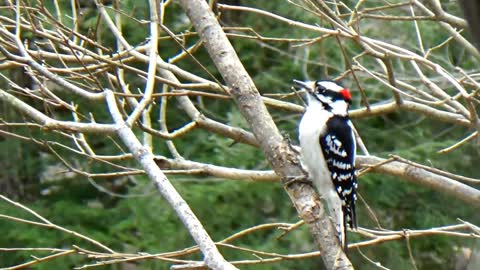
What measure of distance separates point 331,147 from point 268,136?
146cm

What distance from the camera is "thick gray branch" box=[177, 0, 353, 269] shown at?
339 cm

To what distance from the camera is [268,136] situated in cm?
340

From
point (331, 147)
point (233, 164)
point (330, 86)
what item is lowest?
point (233, 164)

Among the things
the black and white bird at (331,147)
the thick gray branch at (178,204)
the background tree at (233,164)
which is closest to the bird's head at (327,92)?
the black and white bird at (331,147)

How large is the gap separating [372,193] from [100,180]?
2.49 meters

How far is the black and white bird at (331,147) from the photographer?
4766 millimetres

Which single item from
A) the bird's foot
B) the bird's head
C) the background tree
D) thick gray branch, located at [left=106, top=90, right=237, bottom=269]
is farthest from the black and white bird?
the background tree

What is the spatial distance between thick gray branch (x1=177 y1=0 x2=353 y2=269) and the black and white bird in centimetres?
124

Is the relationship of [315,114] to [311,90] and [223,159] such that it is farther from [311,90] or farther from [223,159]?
[223,159]

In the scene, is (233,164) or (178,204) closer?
(178,204)

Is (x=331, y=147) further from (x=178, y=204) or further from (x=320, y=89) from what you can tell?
(x=178, y=204)

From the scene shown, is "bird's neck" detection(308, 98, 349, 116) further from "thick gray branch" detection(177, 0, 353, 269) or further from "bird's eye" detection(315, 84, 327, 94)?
"thick gray branch" detection(177, 0, 353, 269)

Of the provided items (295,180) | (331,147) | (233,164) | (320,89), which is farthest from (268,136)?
(233,164)

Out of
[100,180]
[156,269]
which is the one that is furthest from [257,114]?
[100,180]
